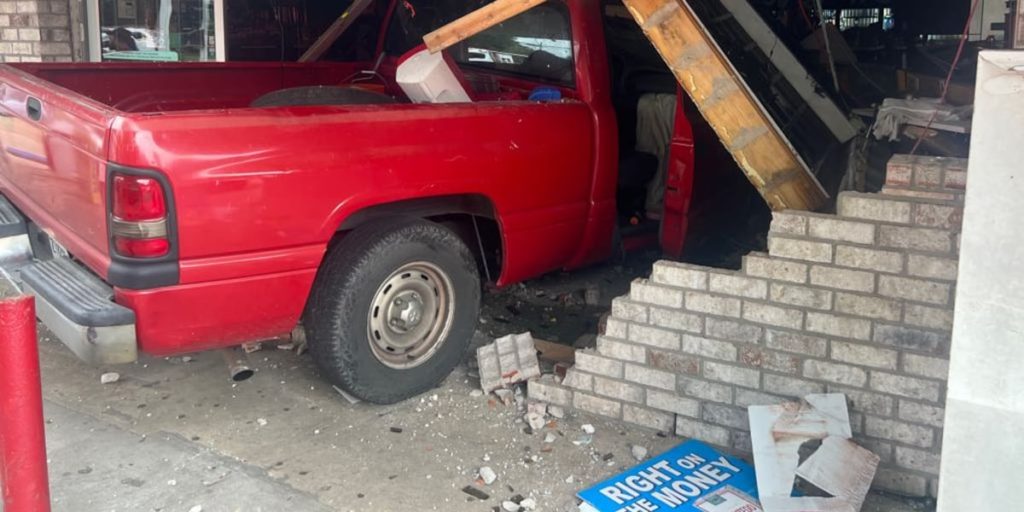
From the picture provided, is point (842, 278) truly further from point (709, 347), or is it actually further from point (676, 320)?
point (676, 320)

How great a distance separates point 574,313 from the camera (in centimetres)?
581

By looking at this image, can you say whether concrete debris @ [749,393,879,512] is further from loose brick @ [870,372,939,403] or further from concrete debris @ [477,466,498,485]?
concrete debris @ [477,466,498,485]

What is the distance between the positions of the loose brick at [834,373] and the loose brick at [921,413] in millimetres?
172

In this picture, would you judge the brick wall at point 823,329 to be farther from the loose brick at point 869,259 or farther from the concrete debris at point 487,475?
the concrete debris at point 487,475

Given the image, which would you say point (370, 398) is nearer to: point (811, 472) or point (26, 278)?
point (26, 278)

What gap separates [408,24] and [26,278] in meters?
3.06

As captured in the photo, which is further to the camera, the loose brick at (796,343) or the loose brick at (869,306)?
the loose brick at (796,343)

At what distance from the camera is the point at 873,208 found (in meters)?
3.54

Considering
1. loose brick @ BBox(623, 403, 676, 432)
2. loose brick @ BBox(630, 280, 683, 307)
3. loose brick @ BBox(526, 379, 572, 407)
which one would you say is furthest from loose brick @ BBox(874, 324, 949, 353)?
loose brick @ BBox(526, 379, 572, 407)

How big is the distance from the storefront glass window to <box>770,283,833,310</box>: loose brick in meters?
6.16

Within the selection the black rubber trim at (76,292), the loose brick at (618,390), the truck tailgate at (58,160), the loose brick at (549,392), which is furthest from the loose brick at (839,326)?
the truck tailgate at (58,160)

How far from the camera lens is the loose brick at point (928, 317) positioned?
11.2 ft

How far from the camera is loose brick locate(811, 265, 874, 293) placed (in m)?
3.55

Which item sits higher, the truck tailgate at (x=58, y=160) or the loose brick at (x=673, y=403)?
the truck tailgate at (x=58, y=160)
